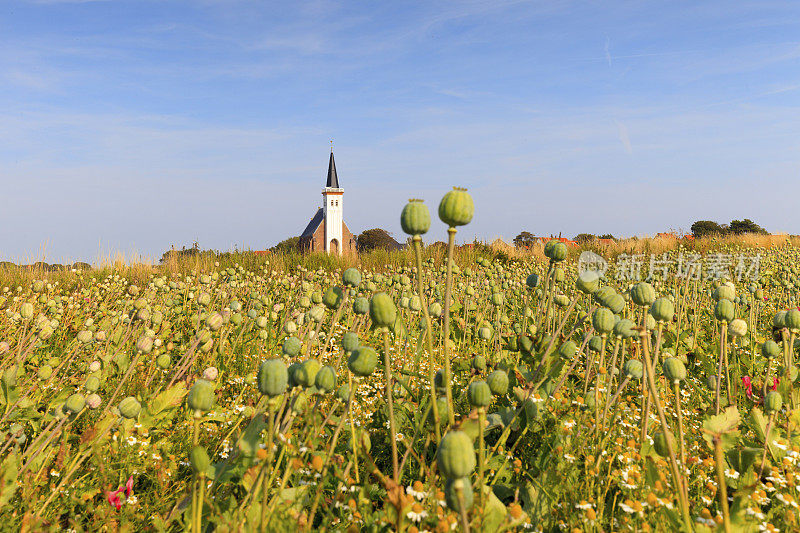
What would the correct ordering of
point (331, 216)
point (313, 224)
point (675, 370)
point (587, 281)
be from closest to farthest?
point (675, 370), point (587, 281), point (331, 216), point (313, 224)

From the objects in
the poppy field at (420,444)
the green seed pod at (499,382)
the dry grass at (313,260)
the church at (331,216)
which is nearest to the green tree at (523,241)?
the dry grass at (313,260)

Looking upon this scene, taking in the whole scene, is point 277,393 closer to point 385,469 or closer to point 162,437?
point 385,469

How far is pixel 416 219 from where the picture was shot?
1502 mm

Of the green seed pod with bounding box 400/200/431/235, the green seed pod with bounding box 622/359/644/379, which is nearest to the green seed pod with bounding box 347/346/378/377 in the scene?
the green seed pod with bounding box 400/200/431/235

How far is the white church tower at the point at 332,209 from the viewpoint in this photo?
56781mm

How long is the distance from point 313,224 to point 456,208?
2413 inches

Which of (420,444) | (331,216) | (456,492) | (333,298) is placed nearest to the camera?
(456,492)

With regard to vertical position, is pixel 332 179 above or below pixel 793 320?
above

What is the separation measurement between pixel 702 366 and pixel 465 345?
1.95 meters

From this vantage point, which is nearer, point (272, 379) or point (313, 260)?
point (272, 379)

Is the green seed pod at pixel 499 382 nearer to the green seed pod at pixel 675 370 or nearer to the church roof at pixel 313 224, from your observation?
the green seed pod at pixel 675 370

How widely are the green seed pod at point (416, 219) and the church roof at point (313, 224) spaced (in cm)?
5788

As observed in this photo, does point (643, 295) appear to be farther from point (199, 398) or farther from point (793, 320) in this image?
point (199, 398)

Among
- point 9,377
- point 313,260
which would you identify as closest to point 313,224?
point 313,260
